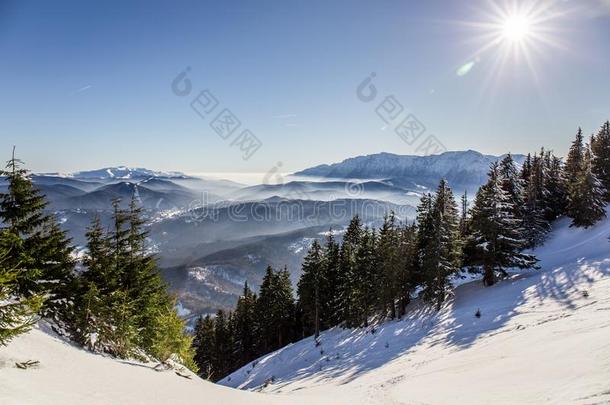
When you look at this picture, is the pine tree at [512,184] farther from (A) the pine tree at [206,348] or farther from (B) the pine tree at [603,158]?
(A) the pine tree at [206,348]

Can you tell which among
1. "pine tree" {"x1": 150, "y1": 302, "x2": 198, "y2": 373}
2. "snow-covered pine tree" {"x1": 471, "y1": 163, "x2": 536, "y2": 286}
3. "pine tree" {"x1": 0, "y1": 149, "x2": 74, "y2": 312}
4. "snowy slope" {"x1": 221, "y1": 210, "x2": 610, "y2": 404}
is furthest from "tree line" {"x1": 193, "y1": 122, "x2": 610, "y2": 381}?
"pine tree" {"x1": 0, "y1": 149, "x2": 74, "y2": 312}

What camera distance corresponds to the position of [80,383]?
10.2 m

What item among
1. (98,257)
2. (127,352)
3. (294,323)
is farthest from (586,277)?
(294,323)

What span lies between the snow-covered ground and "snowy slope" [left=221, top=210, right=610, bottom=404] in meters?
0.08

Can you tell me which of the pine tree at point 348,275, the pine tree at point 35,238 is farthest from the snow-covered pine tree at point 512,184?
the pine tree at point 35,238

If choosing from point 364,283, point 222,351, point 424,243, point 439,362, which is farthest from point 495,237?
point 222,351

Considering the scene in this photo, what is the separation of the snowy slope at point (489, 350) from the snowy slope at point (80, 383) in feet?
22.6

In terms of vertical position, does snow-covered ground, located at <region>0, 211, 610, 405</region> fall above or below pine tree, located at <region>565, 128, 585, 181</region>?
below

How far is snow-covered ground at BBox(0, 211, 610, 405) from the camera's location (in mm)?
10031

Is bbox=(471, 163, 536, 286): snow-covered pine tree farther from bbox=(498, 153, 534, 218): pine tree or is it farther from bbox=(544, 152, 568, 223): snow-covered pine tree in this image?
bbox=(544, 152, 568, 223): snow-covered pine tree

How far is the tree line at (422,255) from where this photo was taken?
35719 millimetres

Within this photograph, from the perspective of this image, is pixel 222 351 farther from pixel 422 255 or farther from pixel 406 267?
pixel 422 255

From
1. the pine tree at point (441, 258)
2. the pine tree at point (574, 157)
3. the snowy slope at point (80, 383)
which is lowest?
the pine tree at point (441, 258)

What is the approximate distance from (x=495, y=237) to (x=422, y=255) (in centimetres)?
750
